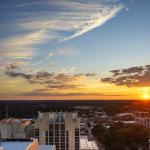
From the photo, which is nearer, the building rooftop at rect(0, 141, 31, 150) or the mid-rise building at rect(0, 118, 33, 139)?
A: the building rooftop at rect(0, 141, 31, 150)

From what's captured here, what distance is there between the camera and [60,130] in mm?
52562

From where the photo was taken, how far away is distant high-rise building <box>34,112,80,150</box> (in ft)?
169

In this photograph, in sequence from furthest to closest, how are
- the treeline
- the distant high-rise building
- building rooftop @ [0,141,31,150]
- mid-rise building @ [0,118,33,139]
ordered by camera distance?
the treeline → mid-rise building @ [0,118,33,139] → the distant high-rise building → building rooftop @ [0,141,31,150]

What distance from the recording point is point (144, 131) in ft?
241

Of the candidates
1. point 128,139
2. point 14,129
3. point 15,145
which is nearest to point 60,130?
point 14,129

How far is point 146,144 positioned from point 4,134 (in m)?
21.0

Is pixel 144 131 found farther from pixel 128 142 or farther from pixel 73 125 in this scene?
pixel 73 125

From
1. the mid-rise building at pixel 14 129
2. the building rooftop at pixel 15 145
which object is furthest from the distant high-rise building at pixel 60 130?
the building rooftop at pixel 15 145

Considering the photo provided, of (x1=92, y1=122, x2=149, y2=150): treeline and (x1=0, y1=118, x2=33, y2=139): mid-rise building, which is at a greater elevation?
(x1=0, y1=118, x2=33, y2=139): mid-rise building

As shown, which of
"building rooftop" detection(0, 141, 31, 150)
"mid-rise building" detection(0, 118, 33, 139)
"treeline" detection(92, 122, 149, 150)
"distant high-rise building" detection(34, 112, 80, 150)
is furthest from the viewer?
"treeline" detection(92, 122, 149, 150)

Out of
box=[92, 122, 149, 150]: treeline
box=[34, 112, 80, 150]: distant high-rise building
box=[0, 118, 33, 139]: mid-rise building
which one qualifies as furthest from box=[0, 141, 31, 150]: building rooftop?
box=[92, 122, 149, 150]: treeline

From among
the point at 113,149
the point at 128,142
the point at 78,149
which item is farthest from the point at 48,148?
the point at 128,142

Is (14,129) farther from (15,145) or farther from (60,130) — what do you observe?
(15,145)

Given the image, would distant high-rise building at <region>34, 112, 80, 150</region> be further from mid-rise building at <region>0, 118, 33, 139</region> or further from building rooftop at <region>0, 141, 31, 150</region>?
building rooftop at <region>0, 141, 31, 150</region>
